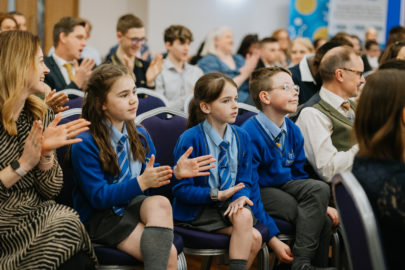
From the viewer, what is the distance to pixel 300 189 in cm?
248

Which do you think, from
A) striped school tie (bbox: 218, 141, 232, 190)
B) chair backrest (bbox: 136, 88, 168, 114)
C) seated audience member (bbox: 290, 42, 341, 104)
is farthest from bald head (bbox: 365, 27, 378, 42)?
striped school tie (bbox: 218, 141, 232, 190)

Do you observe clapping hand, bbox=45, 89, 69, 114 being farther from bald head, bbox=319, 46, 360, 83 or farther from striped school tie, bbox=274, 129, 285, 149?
bald head, bbox=319, 46, 360, 83

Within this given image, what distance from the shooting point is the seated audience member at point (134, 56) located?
4.31 m

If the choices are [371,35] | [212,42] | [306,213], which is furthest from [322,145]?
[371,35]

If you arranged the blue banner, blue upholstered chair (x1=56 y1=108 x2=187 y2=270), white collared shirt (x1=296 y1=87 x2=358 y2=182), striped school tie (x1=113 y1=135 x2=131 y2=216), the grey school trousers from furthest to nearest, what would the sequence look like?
the blue banner
white collared shirt (x1=296 y1=87 x2=358 y2=182)
the grey school trousers
striped school tie (x1=113 y1=135 x2=131 y2=216)
blue upholstered chair (x1=56 y1=108 x2=187 y2=270)

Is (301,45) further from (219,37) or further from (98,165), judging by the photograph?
(98,165)

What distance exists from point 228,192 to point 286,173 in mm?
443

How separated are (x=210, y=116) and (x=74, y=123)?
710 millimetres

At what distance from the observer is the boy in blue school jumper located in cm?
238

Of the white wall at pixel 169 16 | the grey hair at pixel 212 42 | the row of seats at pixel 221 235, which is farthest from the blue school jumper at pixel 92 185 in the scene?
the white wall at pixel 169 16

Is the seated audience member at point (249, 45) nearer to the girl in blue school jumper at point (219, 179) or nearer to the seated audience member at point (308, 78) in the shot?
the seated audience member at point (308, 78)

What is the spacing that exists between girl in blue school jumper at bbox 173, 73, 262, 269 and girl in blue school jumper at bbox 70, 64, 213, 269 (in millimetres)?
117

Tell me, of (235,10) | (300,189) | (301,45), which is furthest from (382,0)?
(300,189)

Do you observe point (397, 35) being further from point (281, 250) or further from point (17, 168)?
point (17, 168)
